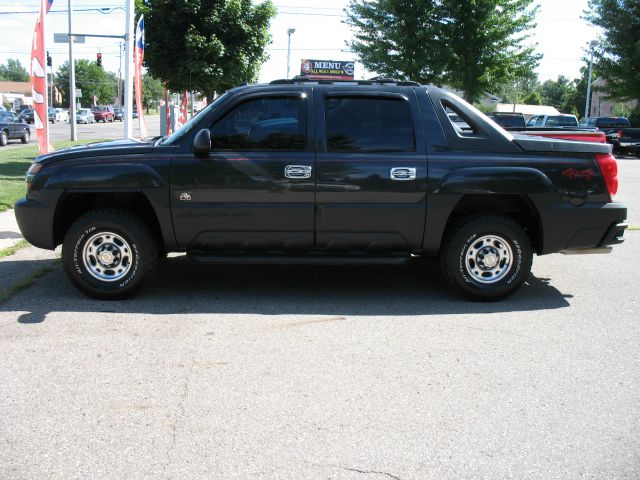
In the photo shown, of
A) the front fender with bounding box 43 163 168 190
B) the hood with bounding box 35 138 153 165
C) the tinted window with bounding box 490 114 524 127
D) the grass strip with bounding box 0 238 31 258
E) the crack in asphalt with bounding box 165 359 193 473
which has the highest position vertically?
the tinted window with bounding box 490 114 524 127

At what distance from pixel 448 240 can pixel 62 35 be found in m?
23.0

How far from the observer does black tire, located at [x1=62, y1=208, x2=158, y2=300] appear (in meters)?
5.67

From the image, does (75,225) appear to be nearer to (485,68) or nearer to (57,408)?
(57,408)

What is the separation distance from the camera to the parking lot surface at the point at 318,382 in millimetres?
3203

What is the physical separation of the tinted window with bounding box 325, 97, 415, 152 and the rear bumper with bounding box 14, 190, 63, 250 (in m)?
2.48

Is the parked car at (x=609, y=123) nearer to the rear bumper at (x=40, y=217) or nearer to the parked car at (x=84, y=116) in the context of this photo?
the rear bumper at (x=40, y=217)

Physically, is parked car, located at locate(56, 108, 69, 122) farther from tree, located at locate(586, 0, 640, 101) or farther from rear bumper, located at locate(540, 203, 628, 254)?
rear bumper, located at locate(540, 203, 628, 254)

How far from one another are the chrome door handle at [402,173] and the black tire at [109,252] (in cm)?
220

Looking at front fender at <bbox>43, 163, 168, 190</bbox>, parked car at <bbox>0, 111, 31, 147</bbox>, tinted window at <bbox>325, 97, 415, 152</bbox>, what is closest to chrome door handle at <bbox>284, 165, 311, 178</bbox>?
tinted window at <bbox>325, 97, 415, 152</bbox>

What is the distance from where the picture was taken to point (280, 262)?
570 centimetres

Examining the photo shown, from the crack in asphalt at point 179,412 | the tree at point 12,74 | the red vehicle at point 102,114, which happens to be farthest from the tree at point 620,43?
the tree at point 12,74

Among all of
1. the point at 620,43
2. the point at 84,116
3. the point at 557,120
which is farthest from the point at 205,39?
the point at 84,116

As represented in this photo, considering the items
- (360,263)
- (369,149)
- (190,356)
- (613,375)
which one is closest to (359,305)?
(360,263)

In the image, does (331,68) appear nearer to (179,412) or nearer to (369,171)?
(369,171)
